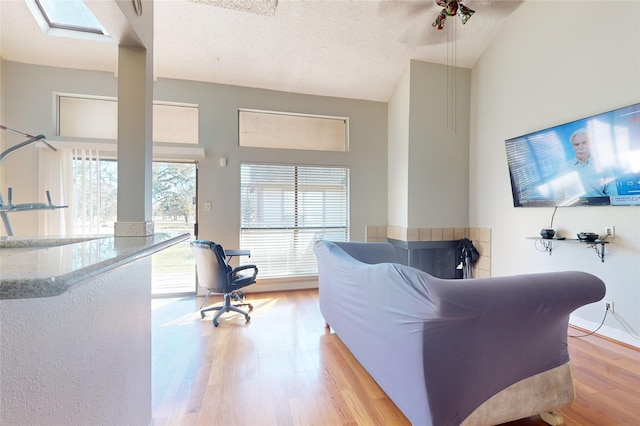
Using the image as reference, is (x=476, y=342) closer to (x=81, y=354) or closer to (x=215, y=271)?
(x=81, y=354)

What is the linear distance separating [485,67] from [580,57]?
126 centimetres

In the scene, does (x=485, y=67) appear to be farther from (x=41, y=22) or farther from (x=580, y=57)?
(x=41, y=22)

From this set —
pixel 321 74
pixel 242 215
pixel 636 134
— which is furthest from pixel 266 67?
pixel 636 134

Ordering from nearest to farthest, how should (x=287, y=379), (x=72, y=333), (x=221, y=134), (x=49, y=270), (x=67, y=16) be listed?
1. (x=49, y=270)
2. (x=72, y=333)
3. (x=287, y=379)
4. (x=67, y=16)
5. (x=221, y=134)

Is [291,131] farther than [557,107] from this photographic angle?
Yes

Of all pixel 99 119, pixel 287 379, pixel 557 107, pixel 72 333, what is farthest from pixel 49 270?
pixel 557 107

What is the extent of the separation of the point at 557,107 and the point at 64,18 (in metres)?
5.59

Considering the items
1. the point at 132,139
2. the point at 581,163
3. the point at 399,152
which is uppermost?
the point at 399,152

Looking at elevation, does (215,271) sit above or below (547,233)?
below

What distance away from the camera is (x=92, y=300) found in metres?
0.98

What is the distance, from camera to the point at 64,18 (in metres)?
2.97

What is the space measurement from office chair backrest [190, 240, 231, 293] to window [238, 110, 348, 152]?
1821mm

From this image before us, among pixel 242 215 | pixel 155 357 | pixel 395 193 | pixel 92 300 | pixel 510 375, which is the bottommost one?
pixel 155 357

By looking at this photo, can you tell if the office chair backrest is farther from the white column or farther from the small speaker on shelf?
the small speaker on shelf
